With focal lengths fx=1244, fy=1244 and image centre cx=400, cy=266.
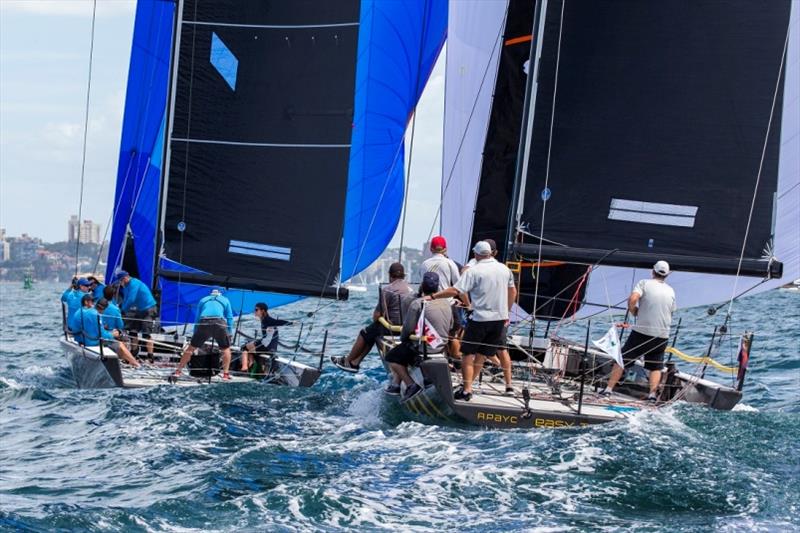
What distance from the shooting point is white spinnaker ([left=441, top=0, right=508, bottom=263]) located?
1655 cm

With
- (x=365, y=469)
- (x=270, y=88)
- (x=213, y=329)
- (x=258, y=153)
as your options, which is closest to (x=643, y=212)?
(x=365, y=469)

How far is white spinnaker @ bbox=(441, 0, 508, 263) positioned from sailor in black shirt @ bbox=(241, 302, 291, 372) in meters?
2.73

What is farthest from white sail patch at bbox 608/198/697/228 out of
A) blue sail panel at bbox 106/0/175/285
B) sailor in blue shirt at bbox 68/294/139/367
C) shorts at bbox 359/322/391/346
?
blue sail panel at bbox 106/0/175/285

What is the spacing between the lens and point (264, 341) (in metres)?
16.0

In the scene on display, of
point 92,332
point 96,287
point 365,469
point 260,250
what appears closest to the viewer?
point 365,469

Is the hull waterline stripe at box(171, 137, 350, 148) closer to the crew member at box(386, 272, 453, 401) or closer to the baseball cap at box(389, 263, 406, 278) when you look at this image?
the baseball cap at box(389, 263, 406, 278)

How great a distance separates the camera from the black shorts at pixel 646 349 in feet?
39.9

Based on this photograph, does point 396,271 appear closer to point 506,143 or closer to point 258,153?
point 506,143

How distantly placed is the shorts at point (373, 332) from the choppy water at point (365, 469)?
2.73 feet

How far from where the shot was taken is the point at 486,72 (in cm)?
1659

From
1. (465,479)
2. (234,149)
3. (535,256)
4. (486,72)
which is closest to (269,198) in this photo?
(234,149)

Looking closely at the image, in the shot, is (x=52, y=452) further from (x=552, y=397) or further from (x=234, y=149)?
(x=234, y=149)

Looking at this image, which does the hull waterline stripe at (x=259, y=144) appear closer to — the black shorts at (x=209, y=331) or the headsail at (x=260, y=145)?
the headsail at (x=260, y=145)

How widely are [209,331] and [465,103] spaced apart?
4.83 metres
